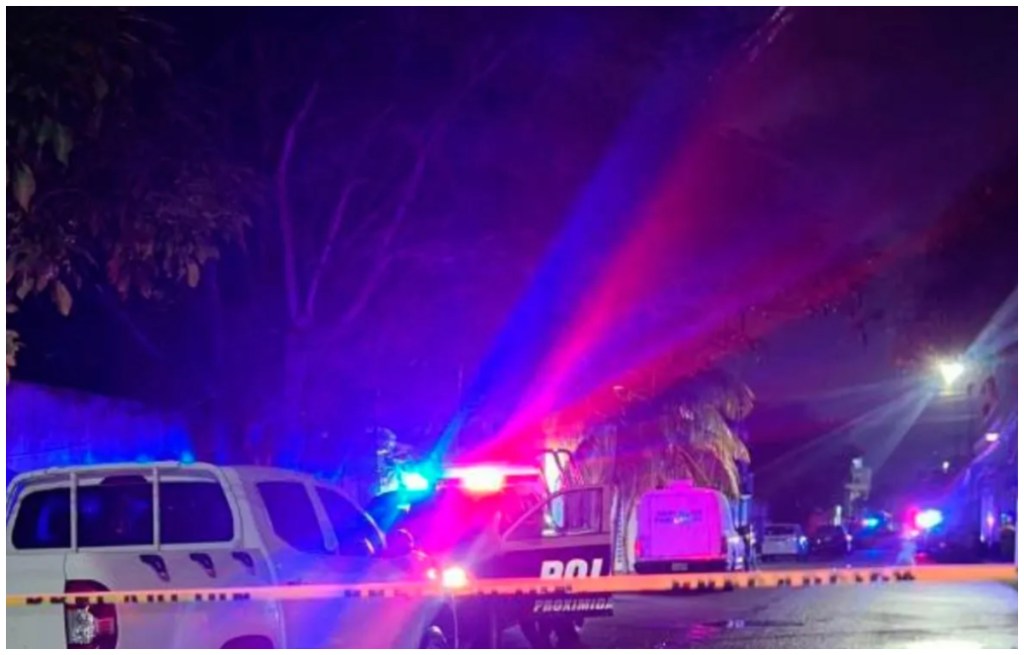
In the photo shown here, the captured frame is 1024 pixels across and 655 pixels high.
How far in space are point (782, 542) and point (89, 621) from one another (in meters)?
26.4

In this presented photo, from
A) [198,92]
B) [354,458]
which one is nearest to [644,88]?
[198,92]

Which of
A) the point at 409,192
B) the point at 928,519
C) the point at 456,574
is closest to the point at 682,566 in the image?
the point at 456,574

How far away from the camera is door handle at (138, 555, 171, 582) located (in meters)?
6.32

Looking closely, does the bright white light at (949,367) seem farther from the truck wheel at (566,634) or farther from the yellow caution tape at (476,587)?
the yellow caution tape at (476,587)

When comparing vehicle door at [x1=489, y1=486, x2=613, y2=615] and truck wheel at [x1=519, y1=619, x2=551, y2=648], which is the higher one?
vehicle door at [x1=489, y1=486, x2=613, y2=615]

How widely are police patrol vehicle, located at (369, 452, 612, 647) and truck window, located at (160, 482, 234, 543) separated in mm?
3893

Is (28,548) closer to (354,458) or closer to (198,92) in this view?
(198,92)

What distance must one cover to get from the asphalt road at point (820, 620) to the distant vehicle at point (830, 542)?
53.8 ft

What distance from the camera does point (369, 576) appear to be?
7820 mm

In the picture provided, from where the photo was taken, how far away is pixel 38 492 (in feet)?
22.8

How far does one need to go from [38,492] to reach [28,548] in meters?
0.31

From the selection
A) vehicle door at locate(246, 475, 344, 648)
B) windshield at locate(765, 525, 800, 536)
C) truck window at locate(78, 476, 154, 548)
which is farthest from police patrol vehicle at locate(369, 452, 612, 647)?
windshield at locate(765, 525, 800, 536)

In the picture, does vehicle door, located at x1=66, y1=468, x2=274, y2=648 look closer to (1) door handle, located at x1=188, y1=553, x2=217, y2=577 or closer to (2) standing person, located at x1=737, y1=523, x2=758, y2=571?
(1) door handle, located at x1=188, y1=553, x2=217, y2=577

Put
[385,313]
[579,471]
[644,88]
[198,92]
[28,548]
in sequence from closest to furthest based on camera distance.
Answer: [28,548] < [198,92] < [644,88] < [385,313] < [579,471]
